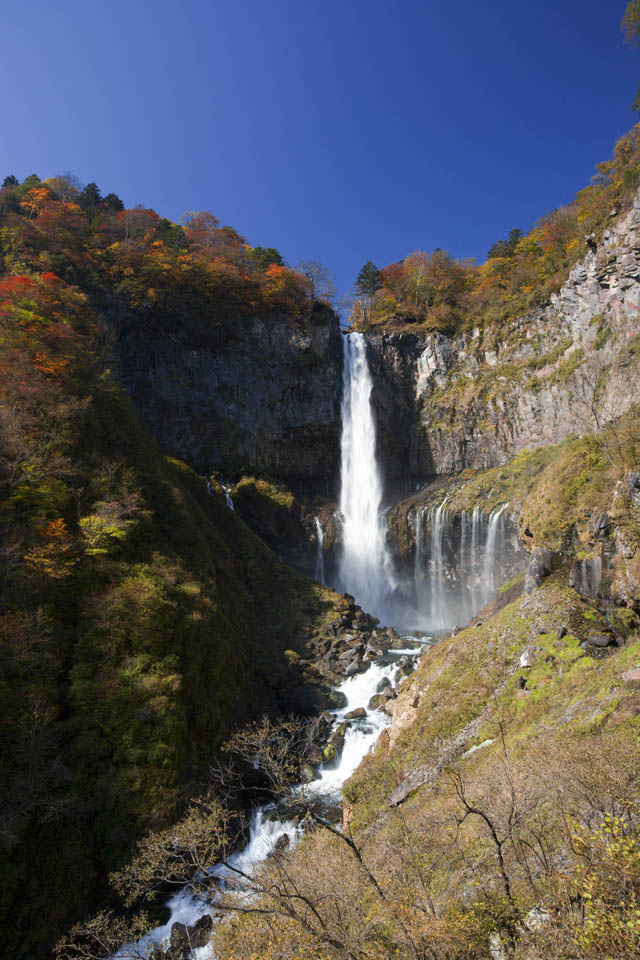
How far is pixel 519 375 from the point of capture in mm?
36812

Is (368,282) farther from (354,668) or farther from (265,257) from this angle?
(354,668)

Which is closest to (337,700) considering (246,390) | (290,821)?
(290,821)

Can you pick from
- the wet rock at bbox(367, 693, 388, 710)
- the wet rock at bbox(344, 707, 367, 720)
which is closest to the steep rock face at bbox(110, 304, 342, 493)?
the wet rock at bbox(367, 693, 388, 710)

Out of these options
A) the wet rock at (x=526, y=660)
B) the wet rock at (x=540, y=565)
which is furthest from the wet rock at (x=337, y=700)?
the wet rock at (x=540, y=565)

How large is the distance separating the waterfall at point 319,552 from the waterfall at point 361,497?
1975mm

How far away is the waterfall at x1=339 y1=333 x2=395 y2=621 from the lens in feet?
121

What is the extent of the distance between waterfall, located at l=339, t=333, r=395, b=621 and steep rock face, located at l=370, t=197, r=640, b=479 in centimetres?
172

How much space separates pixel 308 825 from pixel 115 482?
16.7 metres

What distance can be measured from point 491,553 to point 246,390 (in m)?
26.2

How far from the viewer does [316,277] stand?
46312 millimetres

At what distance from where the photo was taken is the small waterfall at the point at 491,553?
2861 cm

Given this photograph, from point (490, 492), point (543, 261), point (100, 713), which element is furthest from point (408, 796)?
point (543, 261)

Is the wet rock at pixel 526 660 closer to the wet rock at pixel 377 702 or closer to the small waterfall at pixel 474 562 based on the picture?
the wet rock at pixel 377 702

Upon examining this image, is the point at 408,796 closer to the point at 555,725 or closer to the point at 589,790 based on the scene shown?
the point at 555,725
